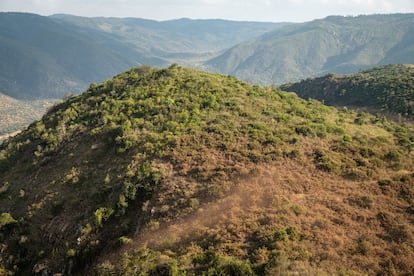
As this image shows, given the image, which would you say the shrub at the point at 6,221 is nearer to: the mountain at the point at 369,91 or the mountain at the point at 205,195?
the mountain at the point at 205,195

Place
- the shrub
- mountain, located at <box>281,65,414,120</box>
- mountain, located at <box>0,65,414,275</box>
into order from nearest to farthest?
mountain, located at <box>0,65,414,275</box> → the shrub → mountain, located at <box>281,65,414,120</box>

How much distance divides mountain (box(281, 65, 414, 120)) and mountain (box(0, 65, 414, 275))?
47074 millimetres

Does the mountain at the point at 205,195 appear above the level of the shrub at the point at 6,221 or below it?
above

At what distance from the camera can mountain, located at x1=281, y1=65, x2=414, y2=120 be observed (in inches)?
3167

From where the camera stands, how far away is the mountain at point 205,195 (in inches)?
664

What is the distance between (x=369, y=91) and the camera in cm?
10156

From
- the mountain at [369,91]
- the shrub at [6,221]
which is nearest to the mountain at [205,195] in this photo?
the shrub at [6,221]

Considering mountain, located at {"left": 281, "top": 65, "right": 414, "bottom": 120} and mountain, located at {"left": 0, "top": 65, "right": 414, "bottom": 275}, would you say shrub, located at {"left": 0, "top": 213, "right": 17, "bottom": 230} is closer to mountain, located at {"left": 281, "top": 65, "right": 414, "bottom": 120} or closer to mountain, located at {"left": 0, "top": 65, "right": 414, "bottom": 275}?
mountain, located at {"left": 0, "top": 65, "right": 414, "bottom": 275}

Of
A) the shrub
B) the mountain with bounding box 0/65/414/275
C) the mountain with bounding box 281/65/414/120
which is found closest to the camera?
the mountain with bounding box 0/65/414/275

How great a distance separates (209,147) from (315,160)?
9.51 metres

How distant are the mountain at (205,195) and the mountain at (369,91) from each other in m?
47.1

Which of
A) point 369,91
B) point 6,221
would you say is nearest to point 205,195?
point 6,221

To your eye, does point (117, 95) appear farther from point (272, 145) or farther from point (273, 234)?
point (273, 234)

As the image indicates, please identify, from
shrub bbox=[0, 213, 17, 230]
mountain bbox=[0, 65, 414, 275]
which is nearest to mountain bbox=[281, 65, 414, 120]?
mountain bbox=[0, 65, 414, 275]
